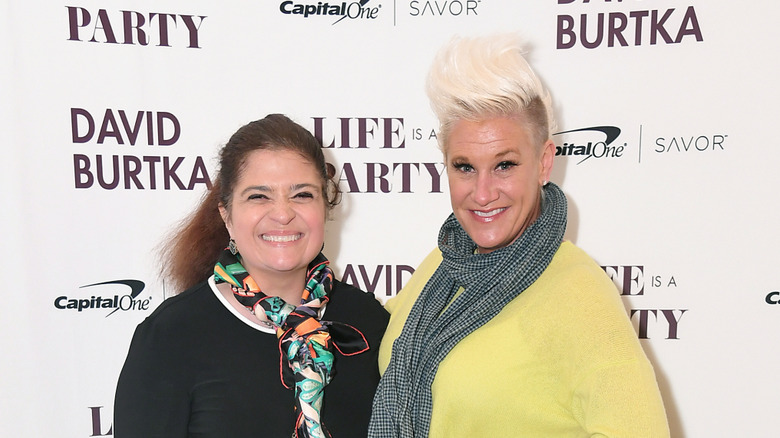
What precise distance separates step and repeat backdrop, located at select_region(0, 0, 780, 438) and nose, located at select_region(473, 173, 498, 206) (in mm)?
947

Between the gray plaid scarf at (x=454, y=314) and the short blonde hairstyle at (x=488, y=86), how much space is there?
0.23m

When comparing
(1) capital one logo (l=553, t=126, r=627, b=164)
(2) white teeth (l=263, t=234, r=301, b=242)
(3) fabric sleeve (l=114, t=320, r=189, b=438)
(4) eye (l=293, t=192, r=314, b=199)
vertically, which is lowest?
(3) fabric sleeve (l=114, t=320, r=189, b=438)

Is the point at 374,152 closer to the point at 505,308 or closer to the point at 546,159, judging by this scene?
the point at 546,159

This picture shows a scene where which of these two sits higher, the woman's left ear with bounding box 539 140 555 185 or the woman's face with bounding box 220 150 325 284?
the woman's left ear with bounding box 539 140 555 185

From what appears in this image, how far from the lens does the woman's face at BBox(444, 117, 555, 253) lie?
1287mm

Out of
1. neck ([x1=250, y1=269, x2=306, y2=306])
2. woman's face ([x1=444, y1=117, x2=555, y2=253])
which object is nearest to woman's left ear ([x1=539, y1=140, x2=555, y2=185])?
woman's face ([x1=444, y1=117, x2=555, y2=253])

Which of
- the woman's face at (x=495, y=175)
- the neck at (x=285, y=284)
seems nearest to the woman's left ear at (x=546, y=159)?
the woman's face at (x=495, y=175)

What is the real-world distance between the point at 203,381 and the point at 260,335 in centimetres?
17

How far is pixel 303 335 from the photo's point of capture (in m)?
1.40

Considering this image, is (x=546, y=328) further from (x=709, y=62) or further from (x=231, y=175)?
(x=709, y=62)

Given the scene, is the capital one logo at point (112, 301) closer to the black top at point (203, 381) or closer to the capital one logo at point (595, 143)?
the black top at point (203, 381)

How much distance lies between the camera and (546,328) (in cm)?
121

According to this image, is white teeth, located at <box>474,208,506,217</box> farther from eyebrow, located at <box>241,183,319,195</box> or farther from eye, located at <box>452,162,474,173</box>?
eyebrow, located at <box>241,183,319,195</box>

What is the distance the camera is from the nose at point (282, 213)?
1.39 meters
